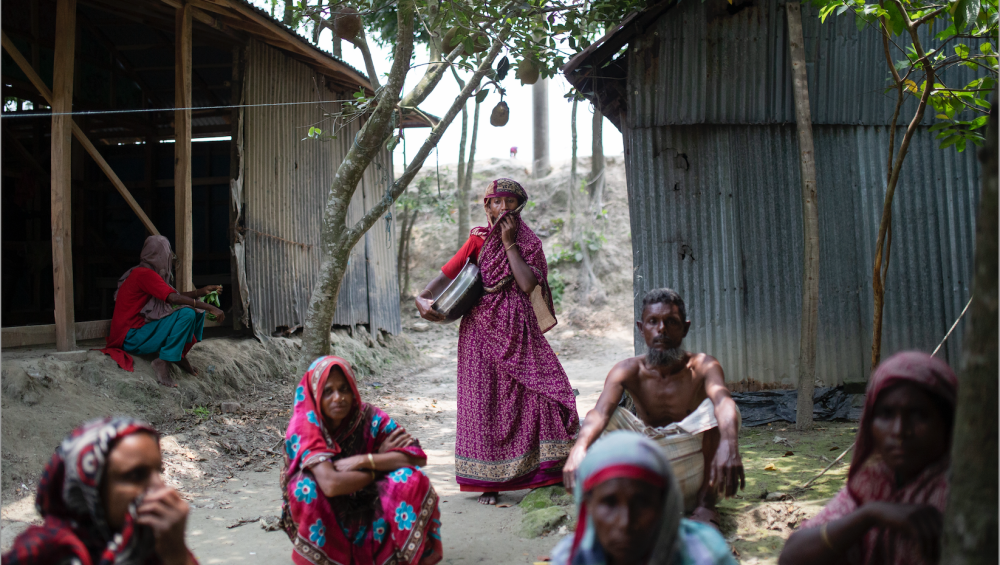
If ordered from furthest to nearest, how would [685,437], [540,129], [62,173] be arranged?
[540,129], [62,173], [685,437]

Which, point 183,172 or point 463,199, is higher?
point 463,199

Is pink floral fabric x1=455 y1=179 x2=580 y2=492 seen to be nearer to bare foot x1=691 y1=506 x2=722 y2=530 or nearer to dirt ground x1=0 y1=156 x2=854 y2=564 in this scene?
dirt ground x1=0 y1=156 x2=854 y2=564

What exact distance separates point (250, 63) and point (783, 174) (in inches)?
235

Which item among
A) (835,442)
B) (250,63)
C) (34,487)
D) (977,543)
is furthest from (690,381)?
(250,63)

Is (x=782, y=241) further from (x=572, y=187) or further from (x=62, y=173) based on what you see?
(x=572, y=187)

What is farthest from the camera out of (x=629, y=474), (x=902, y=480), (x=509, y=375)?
(x=509, y=375)

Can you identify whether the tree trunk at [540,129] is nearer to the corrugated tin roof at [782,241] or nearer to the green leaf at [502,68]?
the green leaf at [502,68]

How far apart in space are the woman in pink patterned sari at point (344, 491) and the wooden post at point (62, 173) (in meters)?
3.82

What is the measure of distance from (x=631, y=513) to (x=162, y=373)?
5.53 m

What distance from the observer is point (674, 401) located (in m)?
3.29

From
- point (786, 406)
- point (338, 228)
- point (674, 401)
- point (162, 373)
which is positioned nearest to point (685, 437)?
point (674, 401)

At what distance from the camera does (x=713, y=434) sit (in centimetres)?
315

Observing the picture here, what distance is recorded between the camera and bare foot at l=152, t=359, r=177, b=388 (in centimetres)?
595

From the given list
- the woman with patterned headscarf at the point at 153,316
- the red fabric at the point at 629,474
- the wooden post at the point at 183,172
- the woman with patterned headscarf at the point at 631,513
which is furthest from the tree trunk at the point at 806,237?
the wooden post at the point at 183,172
